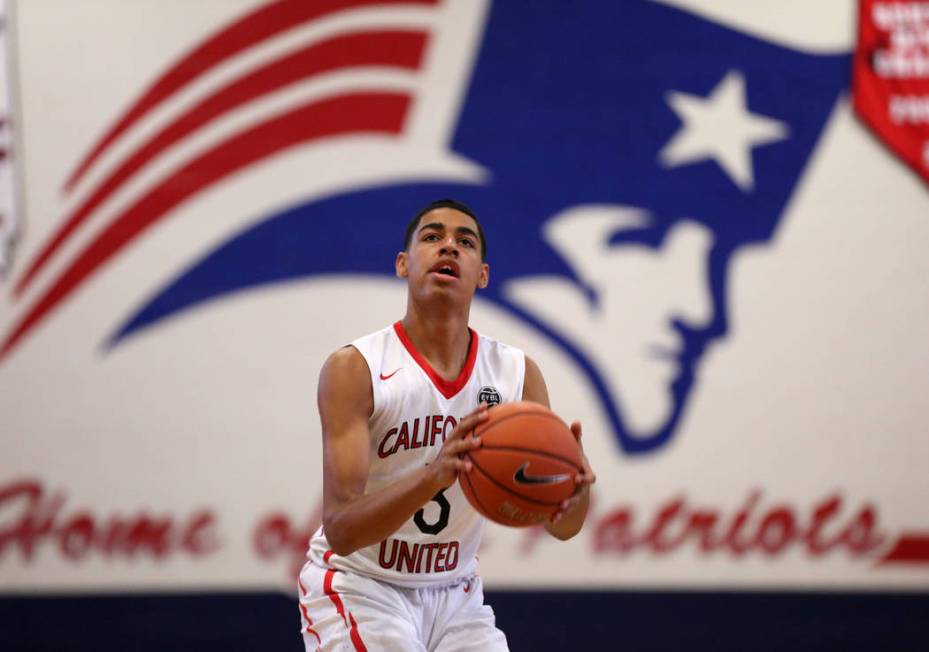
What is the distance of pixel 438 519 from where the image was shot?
119 inches

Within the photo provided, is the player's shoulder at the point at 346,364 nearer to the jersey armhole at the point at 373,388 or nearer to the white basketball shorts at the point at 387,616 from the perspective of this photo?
the jersey armhole at the point at 373,388

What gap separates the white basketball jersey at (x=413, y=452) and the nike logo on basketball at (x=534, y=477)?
515mm

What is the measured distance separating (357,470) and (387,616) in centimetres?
46

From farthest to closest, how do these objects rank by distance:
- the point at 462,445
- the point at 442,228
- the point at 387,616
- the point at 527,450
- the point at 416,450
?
1. the point at 442,228
2. the point at 416,450
3. the point at 387,616
4. the point at 527,450
5. the point at 462,445

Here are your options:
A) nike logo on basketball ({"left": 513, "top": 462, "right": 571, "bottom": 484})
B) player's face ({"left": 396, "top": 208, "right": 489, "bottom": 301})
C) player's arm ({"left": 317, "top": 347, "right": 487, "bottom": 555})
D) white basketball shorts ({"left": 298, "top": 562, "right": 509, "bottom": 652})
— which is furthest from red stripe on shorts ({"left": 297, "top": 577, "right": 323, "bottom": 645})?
player's face ({"left": 396, "top": 208, "right": 489, "bottom": 301})

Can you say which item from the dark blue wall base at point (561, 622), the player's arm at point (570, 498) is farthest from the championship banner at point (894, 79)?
the player's arm at point (570, 498)

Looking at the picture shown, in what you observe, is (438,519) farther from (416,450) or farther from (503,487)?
(503,487)

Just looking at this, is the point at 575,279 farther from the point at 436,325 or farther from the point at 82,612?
the point at 82,612

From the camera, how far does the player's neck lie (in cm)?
311

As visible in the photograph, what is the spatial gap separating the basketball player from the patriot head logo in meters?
2.29

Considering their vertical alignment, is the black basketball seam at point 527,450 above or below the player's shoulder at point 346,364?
below

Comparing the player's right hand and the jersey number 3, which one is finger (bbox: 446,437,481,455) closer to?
the player's right hand

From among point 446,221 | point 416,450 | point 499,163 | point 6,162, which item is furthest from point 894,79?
point 6,162

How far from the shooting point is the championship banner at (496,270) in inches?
211
